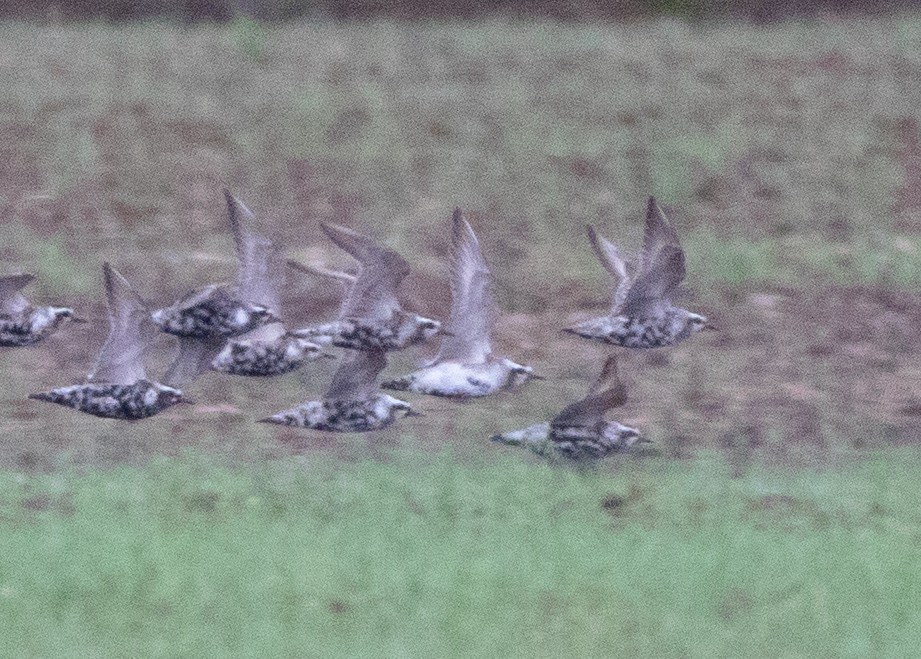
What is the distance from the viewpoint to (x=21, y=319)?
32.6ft

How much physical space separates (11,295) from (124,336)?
0.84 meters

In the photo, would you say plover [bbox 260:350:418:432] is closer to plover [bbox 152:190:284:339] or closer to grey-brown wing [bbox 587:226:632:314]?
plover [bbox 152:190:284:339]

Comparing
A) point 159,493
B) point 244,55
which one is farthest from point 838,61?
point 159,493

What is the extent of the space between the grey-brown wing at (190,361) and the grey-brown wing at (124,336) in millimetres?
742

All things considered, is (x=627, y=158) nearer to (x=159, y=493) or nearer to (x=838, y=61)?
(x=838, y=61)

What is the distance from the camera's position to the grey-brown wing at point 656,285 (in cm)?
965

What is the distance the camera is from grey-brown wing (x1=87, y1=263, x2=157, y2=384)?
9.28 m

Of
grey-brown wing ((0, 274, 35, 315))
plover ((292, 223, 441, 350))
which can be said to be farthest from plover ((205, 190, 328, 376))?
grey-brown wing ((0, 274, 35, 315))

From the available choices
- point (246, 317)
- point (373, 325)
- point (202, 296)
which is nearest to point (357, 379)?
point (373, 325)

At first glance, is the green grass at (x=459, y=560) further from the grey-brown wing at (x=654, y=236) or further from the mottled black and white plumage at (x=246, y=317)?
the grey-brown wing at (x=654, y=236)

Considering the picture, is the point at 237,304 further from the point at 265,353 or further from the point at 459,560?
the point at 459,560

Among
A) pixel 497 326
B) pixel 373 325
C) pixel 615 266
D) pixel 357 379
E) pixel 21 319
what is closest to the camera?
pixel 357 379

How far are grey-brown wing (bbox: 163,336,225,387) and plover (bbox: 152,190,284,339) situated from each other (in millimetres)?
375

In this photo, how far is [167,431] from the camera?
34.0 feet
